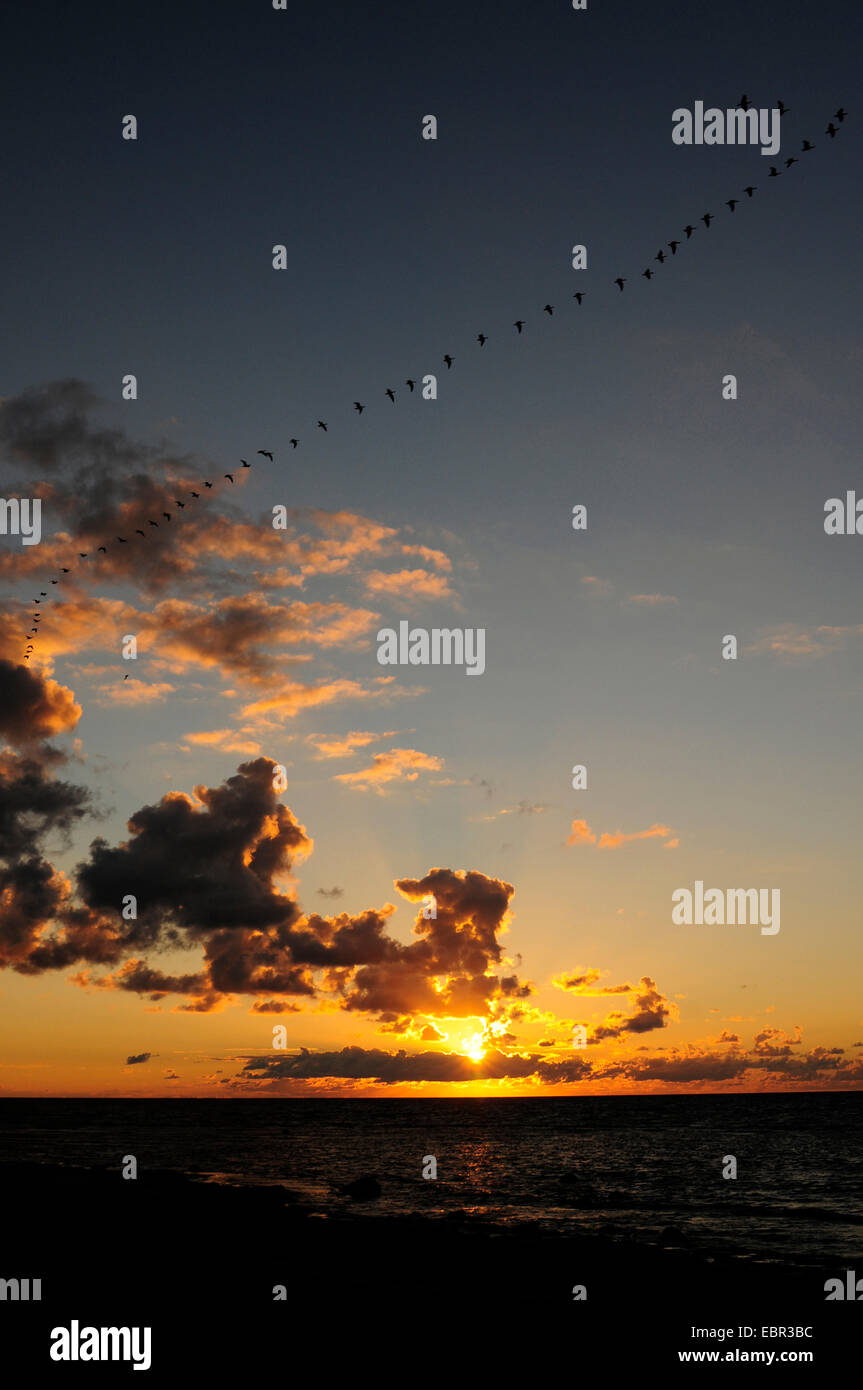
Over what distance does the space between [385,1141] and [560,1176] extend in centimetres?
4806

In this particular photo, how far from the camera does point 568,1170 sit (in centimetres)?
7788

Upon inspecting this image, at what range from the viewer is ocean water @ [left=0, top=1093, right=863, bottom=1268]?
48.5 metres

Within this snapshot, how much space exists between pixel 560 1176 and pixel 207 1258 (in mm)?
43967

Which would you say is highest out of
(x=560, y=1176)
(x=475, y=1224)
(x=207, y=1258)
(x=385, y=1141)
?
(x=207, y=1258)

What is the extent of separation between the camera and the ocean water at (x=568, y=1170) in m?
48.5

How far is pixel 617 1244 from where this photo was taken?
40406mm
